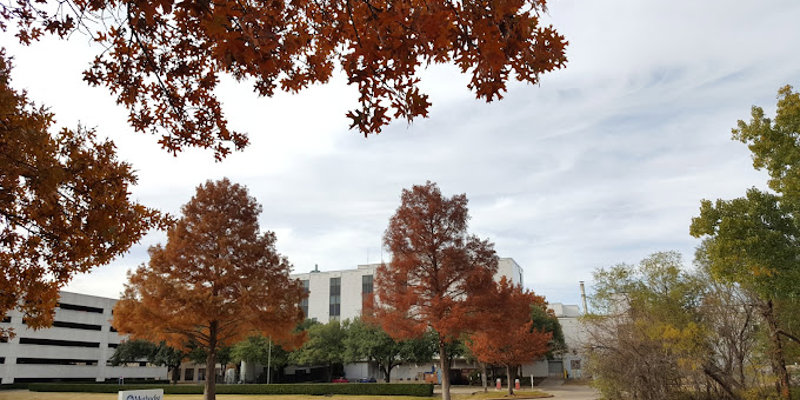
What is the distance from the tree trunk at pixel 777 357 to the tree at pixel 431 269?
909 centimetres

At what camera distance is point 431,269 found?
2012cm

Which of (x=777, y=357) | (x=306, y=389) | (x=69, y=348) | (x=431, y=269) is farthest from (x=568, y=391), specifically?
(x=69, y=348)

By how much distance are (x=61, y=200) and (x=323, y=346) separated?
45.4m

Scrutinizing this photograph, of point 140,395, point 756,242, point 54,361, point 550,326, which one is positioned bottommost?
point 54,361

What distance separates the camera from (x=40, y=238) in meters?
5.06

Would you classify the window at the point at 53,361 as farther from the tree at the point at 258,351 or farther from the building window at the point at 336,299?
the building window at the point at 336,299

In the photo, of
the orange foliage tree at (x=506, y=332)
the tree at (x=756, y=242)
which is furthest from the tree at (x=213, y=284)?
the tree at (x=756, y=242)

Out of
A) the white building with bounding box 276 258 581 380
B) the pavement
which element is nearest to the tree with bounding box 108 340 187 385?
the white building with bounding box 276 258 581 380

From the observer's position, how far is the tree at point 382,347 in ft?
143

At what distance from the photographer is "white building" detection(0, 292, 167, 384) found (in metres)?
46.8

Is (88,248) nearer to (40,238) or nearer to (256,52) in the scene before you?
(40,238)

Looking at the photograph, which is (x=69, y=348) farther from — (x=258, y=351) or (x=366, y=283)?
(x=366, y=283)

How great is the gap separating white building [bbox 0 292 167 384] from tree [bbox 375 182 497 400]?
Result: 43.0 m

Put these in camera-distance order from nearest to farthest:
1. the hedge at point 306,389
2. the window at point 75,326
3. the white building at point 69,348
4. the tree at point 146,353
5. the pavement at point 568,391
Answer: the pavement at point 568,391 → the hedge at point 306,389 → the white building at point 69,348 → the tree at point 146,353 → the window at point 75,326
